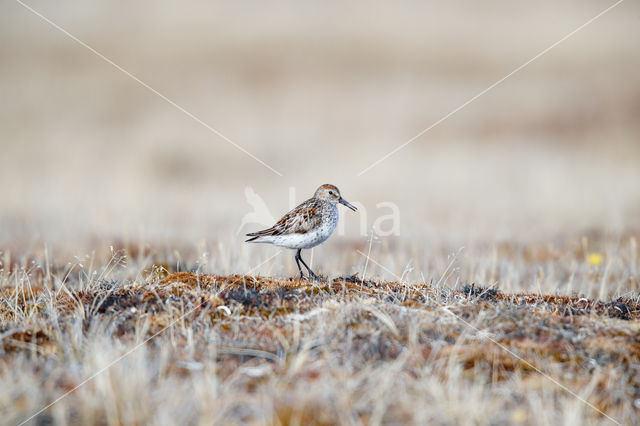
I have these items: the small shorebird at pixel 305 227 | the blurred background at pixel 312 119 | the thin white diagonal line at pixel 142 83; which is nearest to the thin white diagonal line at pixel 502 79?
the blurred background at pixel 312 119

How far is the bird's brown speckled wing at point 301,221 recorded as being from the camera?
982cm

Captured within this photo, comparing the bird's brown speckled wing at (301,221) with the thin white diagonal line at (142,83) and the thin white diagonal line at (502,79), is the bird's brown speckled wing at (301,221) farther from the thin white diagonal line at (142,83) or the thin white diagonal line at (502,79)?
the thin white diagonal line at (502,79)

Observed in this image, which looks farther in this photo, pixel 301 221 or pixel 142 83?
pixel 142 83

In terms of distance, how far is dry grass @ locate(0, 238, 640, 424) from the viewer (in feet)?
15.0

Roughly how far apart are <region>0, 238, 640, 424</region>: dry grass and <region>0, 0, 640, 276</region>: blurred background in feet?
30.4

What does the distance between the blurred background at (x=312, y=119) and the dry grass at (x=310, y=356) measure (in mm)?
9265

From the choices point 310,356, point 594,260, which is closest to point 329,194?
point 310,356

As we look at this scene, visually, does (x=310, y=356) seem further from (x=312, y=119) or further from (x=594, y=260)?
(x=312, y=119)

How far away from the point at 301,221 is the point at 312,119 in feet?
83.0

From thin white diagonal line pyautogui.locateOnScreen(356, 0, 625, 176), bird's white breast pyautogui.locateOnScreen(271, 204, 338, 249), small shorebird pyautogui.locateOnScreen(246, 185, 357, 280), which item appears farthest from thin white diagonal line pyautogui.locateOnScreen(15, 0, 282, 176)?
bird's white breast pyautogui.locateOnScreen(271, 204, 338, 249)

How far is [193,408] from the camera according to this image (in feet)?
14.8

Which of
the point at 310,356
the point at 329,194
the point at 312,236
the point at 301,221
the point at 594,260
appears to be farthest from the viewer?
the point at 594,260

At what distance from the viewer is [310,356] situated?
215 inches

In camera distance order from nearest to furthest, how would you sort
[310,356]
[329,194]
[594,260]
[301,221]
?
[310,356], [301,221], [329,194], [594,260]
